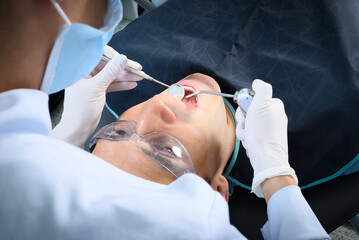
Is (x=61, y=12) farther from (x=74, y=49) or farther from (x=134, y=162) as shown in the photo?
(x=134, y=162)

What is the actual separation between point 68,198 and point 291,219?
71 centimetres

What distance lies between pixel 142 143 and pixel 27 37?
58cm

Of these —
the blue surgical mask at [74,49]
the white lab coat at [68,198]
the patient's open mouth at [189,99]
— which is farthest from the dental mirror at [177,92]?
the white lab coat at [68,198]

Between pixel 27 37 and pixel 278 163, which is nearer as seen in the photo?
pixel 27 37

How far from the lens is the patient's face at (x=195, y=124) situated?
1098 mm

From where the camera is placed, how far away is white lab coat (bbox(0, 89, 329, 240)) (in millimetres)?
544

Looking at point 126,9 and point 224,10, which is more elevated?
point 224,10

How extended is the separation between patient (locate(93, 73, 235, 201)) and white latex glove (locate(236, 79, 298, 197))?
0.13 metres

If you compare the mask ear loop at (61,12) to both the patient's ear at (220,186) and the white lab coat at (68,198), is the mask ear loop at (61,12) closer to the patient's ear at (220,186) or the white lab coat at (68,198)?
the white lab coat at (68,198)

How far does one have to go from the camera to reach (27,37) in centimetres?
56

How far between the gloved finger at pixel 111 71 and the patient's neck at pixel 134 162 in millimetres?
376

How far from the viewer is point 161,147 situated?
41.2 inches

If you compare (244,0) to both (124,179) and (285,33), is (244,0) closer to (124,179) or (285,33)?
(285,33)

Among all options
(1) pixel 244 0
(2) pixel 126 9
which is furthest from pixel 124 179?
(2) pixel 126 9
